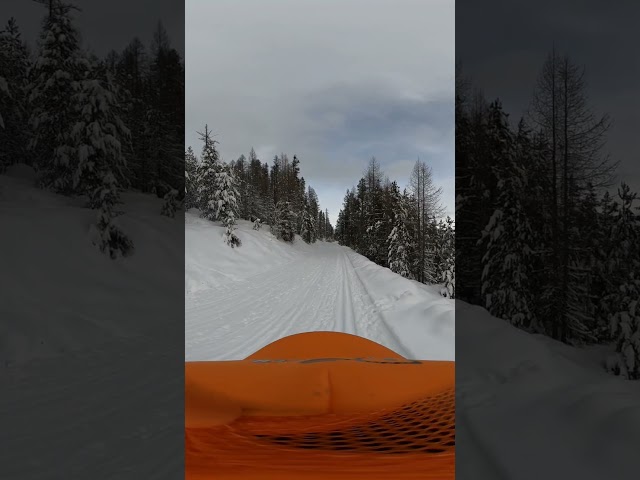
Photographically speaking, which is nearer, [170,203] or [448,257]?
[448,257]

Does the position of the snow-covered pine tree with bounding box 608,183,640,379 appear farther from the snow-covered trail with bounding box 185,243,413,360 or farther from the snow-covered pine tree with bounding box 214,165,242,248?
the snow-covered pine tree with bounding box 214,165,242,248

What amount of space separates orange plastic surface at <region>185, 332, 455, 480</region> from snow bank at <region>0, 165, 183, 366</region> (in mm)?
2134

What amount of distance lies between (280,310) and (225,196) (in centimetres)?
132

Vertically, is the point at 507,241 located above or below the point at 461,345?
above

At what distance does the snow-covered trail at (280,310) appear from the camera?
→ 2711 millimetres

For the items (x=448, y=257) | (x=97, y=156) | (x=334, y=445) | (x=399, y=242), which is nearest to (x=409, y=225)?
(x=399, y=242)

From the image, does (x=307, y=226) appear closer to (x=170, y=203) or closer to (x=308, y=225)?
(x=308, y=225)

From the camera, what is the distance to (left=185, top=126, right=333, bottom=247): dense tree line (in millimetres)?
2924

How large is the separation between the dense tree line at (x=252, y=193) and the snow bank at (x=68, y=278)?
1567 mm

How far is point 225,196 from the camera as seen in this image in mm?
3010

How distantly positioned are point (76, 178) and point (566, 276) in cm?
612

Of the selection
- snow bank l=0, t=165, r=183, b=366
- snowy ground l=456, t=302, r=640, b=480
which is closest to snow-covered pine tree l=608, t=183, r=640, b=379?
snowy ground l=456, t=302, r=640, b=480

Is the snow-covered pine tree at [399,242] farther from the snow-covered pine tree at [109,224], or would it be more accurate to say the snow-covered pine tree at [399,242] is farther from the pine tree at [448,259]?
the snow-covered pine tree at [109,224]

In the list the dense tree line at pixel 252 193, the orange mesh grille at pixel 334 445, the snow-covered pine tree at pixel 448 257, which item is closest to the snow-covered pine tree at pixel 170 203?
the dense tree line at pixel 252 193
